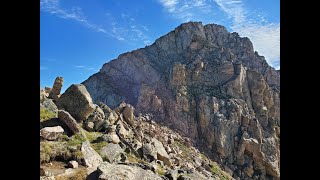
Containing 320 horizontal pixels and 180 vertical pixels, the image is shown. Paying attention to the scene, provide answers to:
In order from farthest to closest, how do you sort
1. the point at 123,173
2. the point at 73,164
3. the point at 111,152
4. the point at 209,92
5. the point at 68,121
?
the point at 209,92
the point at 68,121
the point at 111,152
the point at 73,164
the point at 123,173

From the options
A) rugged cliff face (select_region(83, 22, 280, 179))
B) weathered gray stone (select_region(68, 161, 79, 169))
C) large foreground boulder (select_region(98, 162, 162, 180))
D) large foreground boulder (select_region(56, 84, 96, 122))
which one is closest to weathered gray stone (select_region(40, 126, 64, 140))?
weathered gray stone (select_region(68, 161, 79, 169))

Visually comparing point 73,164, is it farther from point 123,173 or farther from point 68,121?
point 68,121

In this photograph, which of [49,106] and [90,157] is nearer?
[90,157]

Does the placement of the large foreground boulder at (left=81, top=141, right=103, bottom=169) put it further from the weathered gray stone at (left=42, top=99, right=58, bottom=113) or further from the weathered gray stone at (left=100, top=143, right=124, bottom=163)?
the weathered gray stone at (left=42, top=99, right=58, bottom=113)

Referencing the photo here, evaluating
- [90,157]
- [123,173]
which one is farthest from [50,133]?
[123,173]

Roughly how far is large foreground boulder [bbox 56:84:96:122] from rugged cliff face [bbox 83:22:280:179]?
1948 inches

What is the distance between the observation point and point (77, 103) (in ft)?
74.3

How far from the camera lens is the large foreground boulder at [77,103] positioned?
22359 millimetres

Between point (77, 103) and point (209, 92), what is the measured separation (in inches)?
2483

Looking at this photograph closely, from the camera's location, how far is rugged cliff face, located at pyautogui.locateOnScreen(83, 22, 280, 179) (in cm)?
7019

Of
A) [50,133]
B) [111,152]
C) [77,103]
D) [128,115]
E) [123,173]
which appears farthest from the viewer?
[128,115]
